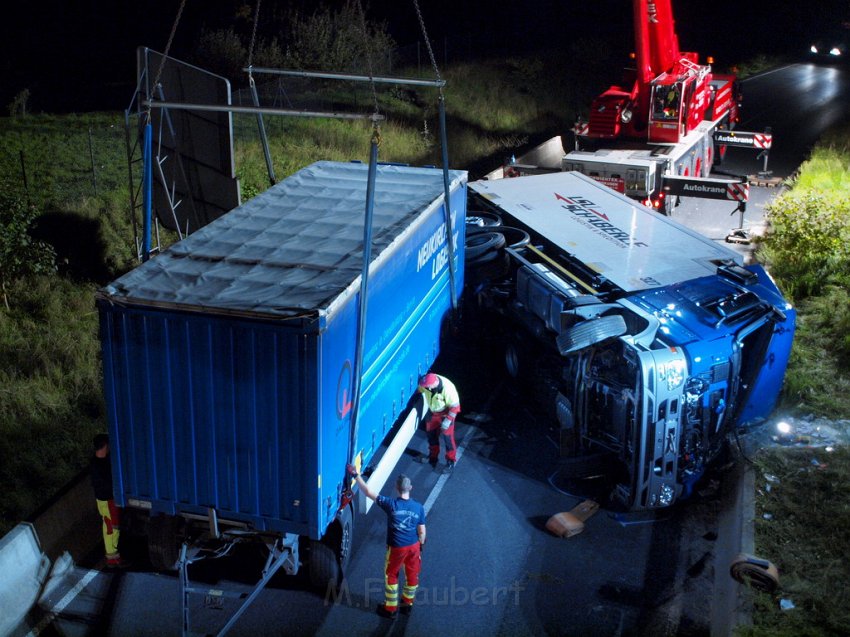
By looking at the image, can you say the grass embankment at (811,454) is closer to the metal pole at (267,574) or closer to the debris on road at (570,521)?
the debris on road at (570,521)

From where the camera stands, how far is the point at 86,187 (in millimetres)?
18188

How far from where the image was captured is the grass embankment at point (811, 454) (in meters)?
8.09

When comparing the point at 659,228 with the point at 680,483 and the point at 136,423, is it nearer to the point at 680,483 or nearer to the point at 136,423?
the point at 680,483

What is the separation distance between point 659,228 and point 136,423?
837 centimetres

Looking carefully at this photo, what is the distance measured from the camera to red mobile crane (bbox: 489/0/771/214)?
58.7 ft

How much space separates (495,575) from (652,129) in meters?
12.7

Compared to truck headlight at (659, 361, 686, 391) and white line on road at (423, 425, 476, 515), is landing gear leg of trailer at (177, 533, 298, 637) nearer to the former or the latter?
white line on road at (423, 425, 476, 515)

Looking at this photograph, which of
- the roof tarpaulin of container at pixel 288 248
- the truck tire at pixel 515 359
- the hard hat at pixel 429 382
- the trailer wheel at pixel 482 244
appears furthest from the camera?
the trailer wheel at pixel 482 244

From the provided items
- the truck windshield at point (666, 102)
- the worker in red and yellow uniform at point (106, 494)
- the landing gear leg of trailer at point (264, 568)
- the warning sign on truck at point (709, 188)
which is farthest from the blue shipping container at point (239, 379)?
the truck windshield at point (666, 102)

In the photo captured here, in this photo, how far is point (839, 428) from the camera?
1109cm

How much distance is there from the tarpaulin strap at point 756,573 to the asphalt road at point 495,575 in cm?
63

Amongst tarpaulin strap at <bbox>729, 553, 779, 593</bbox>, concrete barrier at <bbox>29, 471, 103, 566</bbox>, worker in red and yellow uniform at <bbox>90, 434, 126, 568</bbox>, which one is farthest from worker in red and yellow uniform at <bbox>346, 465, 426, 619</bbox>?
concrete barrier at <bbox>29, 471, 103, 566</bbox>

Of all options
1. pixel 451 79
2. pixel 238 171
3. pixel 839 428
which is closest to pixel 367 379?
pixel 839 428

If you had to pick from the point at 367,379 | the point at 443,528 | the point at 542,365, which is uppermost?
the point at 367,379
